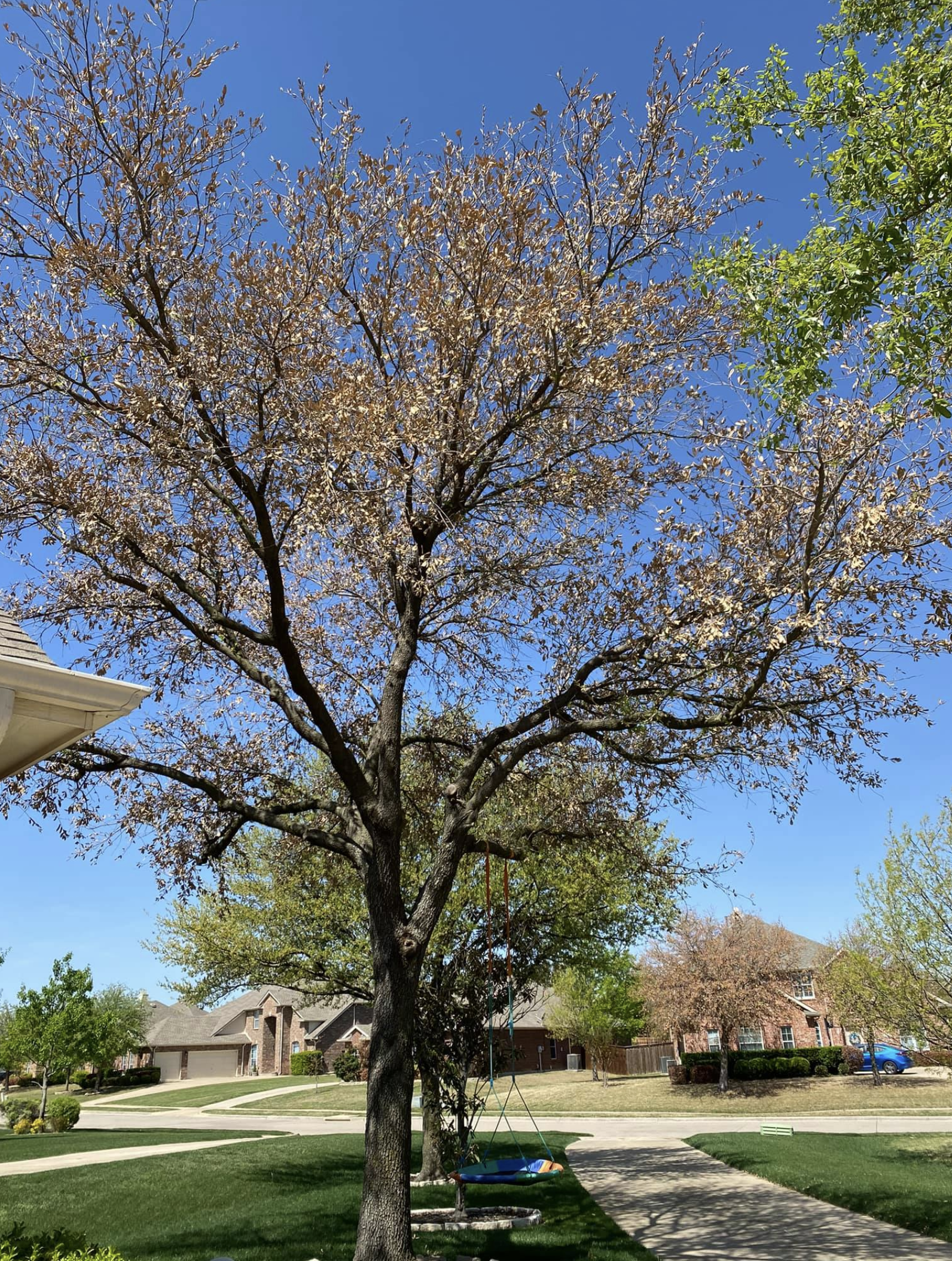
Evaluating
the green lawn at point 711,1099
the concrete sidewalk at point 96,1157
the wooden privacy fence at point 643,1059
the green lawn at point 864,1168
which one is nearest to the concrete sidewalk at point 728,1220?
the green lawn at point 864,1168

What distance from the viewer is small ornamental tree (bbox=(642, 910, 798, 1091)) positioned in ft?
117

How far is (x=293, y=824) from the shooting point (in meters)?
9.34

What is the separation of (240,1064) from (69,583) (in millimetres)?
64044

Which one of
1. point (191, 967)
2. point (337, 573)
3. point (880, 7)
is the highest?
point (880, 7)

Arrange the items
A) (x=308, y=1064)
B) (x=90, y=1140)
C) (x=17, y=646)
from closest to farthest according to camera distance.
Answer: (x=17, y=646)
(x=90, y=1140)
(x=308, y=1064)

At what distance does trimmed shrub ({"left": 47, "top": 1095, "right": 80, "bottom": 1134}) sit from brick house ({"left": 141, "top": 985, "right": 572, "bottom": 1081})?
82.1 ft

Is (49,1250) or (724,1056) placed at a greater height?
(49,1250)

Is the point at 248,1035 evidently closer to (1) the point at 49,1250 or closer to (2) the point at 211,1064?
(2) the point at 211,1064

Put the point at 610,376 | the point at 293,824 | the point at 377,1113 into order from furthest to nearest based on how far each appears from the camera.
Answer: the point at 293,824 → the point at 610,376 → the point at 377,1113

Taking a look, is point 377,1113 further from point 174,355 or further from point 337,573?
point 174,355

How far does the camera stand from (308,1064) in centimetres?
5400

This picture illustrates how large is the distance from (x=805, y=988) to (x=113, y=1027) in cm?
3540

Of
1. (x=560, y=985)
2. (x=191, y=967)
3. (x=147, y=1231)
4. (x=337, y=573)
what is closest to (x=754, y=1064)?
(x=560, y=985)

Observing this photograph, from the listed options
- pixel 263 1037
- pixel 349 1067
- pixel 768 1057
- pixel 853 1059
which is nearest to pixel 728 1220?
pixel 768 1057
